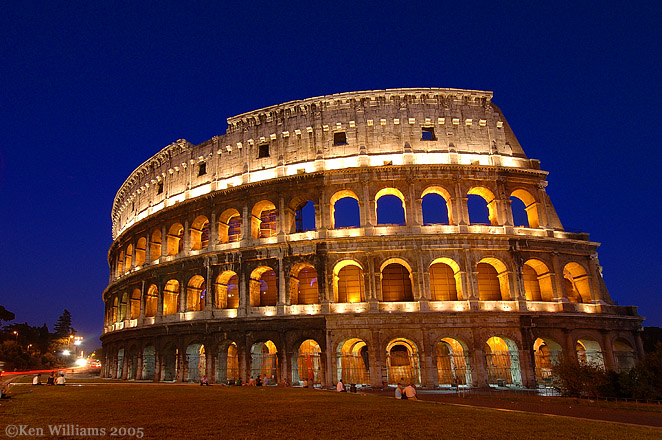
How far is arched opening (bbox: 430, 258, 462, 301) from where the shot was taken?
27.5 m

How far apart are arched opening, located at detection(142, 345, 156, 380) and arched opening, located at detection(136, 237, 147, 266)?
22.8 ft

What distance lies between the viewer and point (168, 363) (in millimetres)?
31047

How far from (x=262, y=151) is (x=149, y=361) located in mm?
16914

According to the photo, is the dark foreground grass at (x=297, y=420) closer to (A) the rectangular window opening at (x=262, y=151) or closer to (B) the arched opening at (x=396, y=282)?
(B) the arched opening at (x=396, y=282)

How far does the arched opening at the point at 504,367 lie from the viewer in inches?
983

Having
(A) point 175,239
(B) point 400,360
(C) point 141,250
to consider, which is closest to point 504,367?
A: (B) point 400,360

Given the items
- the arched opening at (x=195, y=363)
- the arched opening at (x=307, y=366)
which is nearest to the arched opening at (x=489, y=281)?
the arched opening at (x=307, y=366)

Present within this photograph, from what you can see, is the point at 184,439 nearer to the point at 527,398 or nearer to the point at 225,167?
the point at 527,398

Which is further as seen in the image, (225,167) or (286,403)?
(225,167)

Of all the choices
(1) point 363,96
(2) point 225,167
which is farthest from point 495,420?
(2) point 225,167

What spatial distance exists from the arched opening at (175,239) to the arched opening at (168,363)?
671cm

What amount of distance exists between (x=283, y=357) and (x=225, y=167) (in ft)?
43.4

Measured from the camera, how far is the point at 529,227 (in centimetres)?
2853

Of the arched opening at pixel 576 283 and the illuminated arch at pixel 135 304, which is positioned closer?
the arched opening at pixel 576 283
